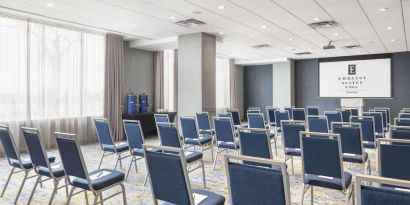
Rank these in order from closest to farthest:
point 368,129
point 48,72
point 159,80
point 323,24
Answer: point 368,129 < point 323,24 < point 48,72 < point 159,80

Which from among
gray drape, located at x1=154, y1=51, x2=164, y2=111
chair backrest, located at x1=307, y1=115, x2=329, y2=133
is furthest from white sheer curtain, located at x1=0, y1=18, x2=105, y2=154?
chair backrest, located at x1=307, y1=115, x2=329, y2=133

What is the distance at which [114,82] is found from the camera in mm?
9250

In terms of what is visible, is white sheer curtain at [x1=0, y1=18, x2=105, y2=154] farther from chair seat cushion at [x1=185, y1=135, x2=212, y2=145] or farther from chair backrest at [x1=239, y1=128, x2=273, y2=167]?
chair backrest at [x1=239, y1=128, x2=273, y2=167]

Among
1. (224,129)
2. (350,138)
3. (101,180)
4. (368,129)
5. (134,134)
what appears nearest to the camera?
(101,180)

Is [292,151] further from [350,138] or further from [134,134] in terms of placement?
[134,134]

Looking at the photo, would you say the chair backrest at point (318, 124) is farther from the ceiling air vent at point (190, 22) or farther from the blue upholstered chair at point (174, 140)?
the ceiling air vent at point (190, 22)

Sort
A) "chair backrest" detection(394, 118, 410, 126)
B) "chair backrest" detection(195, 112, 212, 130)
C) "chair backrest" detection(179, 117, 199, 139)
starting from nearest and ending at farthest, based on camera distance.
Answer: "chair backrest" detection(394, 118, 410, 126), "chair backrest" detection(179, 117, 199, 139), "chair backrest" detection(195, 112, 212, 130)

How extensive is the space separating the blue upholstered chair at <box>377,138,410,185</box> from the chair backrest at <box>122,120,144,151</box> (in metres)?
3.05

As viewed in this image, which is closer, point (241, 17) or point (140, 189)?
point (140, 189)

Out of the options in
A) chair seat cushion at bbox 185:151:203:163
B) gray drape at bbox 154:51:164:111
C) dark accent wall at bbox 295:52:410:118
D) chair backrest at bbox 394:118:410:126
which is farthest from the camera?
dark accent wall at bbox 295:52:410:118

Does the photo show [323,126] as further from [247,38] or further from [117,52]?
[117,52]

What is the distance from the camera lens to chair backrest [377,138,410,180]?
2.62 meters

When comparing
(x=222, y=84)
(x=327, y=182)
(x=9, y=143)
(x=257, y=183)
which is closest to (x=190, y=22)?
(x=9, y=143)

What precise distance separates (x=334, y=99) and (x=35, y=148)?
45.9 ft
